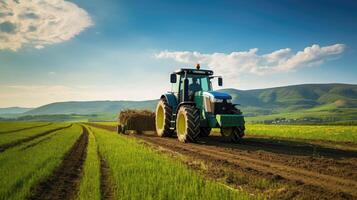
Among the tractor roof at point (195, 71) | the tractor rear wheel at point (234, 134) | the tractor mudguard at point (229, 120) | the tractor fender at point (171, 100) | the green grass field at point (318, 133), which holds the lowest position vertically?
the green grass field at point (318, 133)

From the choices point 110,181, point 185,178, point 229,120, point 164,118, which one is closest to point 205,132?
point 164,118

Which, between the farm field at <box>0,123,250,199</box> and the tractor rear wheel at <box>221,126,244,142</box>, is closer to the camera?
the farm field at <box>0,123,250,199</box>

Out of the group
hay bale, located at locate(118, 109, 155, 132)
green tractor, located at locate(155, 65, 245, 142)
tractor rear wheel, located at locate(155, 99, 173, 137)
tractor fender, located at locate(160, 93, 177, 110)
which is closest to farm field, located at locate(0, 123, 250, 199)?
green tractor, located at locate(155, 65, 245, 142)

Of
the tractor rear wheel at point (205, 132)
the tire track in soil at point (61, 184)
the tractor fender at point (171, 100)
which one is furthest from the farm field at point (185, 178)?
the tractor rear wheel at point (205, 132)

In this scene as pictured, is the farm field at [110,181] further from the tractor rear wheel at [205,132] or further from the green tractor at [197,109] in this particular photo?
the tractor rear wheel at [205,132]

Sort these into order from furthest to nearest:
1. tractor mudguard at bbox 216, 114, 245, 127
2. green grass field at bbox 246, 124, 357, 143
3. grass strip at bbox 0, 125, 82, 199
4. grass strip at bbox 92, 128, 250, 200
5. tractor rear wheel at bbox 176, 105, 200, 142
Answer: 1. green grass field at bbox 246, 124, 357, 143
2. tractor rear wheel at bbox 176, 105, 200, 142
3. tractor mudguard at bbox 216, 114, 245, 127
4. grass strip at bbox 0, 125, 82, 199
5. grass strip at bbox 92, 128, 250, 200

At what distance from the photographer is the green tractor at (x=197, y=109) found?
12.7 meters

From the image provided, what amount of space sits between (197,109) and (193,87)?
2.04 meters

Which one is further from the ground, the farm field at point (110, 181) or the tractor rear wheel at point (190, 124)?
the tractor rear wheel at point (190, 124)

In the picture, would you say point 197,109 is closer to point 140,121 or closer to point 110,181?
point 110,181

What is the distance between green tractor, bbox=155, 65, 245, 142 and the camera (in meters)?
12.7

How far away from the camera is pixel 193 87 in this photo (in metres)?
15.1

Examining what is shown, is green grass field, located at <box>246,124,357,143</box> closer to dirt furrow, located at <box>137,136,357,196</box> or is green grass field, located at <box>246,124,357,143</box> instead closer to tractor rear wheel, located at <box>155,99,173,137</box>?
tractor rear wheel, located at <box>155,99,173,137</box>

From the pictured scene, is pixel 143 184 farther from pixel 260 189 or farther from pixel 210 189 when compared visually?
pixel 260 189
